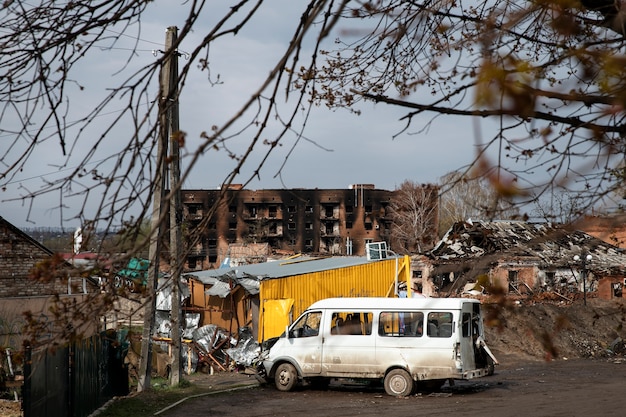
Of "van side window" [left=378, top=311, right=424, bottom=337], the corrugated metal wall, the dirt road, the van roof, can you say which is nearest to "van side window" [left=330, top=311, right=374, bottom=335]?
the van roof

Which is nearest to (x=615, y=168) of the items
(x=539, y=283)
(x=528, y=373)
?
(x=528, y=373)

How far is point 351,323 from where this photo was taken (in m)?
19.4

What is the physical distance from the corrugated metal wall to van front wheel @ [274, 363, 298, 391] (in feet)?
19.4

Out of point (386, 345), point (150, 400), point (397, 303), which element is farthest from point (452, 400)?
point (150, 400)

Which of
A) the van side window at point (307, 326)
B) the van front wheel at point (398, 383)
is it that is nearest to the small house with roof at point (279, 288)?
the van side window at point (307, 326)

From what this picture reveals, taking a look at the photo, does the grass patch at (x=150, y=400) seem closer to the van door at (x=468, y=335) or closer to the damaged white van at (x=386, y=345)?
the damaged white van at (x=386, y=345)

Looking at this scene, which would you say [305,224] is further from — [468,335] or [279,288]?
[468,335]

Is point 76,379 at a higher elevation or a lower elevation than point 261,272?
lower

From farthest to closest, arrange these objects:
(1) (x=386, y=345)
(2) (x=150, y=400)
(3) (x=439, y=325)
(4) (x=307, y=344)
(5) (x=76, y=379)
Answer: (4) (x=307, y=344)
(3) (x=439, y=325)
(1) (x=386, y=345)
(2) (x=150, y=400)
(5) (x=76, y=379)

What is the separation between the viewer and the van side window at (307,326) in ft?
65.4

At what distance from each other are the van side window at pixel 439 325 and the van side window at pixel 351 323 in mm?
1352

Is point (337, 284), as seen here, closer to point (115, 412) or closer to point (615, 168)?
point (115, 412)

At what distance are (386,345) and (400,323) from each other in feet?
2.04

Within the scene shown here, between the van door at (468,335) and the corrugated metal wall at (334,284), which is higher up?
the corrugated metal wall at (334,284)
